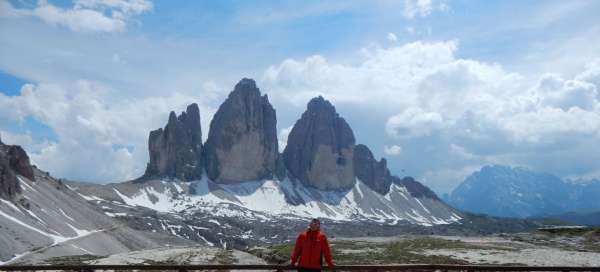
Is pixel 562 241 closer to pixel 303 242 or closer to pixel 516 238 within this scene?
pixel 516 238

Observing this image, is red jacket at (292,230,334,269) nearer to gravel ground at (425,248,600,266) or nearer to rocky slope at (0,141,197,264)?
gravel ground at (425,248,600,266)

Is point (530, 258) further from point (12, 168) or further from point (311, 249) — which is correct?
point (12, 168)

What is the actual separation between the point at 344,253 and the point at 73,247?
2458 inches

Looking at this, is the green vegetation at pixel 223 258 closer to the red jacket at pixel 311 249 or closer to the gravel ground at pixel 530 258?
the gravel ground at pixel 530 258

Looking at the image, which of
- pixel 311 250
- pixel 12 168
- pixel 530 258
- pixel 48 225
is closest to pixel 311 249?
pixel 311 250

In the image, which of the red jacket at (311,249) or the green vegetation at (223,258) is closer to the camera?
the red jacket at (311,249)

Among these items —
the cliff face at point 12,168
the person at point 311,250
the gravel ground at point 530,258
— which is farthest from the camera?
the cliff face at point 12,168

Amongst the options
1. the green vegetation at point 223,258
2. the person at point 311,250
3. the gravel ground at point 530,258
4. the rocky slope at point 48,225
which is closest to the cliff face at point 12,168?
the rocky slope at point 48,225

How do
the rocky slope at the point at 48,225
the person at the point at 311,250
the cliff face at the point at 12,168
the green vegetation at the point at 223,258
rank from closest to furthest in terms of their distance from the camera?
the person at the point at 311,250
the green vegetation at the point at 223,258
the rocky slope at the point at 48,225
the cliff face at the point at 12,168

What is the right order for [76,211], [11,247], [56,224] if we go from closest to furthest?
[11,247] → [56,224] → [76,211]

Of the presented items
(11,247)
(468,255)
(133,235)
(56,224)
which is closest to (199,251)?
(468,255)

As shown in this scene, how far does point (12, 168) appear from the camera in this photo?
13662 cm

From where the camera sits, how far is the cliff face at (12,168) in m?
118

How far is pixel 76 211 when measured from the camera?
143m
